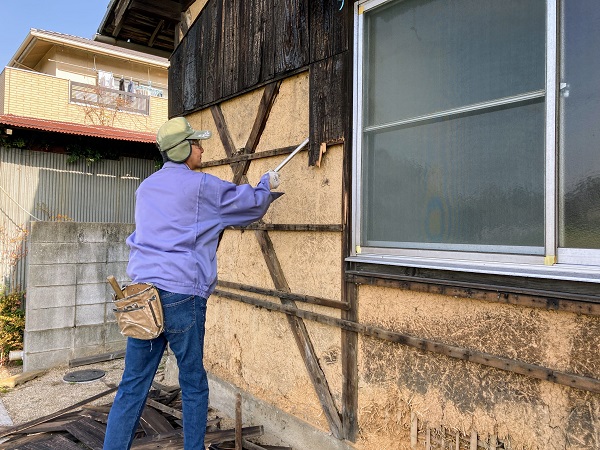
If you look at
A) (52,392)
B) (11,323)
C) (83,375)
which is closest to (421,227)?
(52,392)

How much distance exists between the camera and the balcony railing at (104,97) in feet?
43.3

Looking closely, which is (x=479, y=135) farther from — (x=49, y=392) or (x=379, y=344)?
(x=49, y=392)

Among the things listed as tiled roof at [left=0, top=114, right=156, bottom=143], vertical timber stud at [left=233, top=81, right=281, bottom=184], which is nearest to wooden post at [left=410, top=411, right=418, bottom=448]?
vertical timber stud at [left=233, top=81, right=281, bottom=184]

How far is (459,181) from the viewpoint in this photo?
104 inches

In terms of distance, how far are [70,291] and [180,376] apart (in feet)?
16.1

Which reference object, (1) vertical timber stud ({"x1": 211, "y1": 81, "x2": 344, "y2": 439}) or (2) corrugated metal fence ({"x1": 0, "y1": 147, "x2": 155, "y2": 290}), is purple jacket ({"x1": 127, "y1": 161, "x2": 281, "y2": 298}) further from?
(2) corrugated metal fence ({"x1": 0, "y1": 147, "x2": 155, "y2": 290})

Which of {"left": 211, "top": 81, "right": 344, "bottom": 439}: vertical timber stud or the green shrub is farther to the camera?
the green shrub

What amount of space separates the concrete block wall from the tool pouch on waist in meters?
4.77

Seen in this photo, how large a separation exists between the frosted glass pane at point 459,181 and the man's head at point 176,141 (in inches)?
47.8

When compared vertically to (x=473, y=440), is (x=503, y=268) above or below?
above

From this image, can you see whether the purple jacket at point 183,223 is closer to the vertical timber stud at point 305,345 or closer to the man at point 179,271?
the man at point 179,271

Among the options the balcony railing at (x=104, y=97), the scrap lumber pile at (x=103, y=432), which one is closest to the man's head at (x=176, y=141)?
the scrap lumber pile at (x=103, y=432)

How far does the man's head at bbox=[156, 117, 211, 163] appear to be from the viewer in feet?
9.84

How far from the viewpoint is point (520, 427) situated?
2.29m
